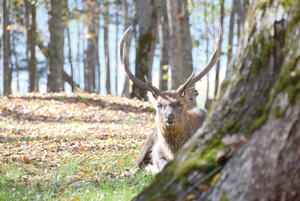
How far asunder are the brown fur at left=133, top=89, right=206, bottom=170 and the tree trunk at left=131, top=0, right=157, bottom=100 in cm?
847

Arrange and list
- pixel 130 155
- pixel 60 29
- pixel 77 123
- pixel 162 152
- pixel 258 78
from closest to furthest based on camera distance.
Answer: pixel 258 78 < pixel 162 152 < pixel 130 155 < pixel 77 123 < pixel 60 29

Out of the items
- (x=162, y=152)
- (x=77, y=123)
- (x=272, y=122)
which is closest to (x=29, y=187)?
(x=162, y=152)

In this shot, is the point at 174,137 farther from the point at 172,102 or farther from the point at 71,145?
the point at 71,145

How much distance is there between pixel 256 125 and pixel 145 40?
12.8 meters

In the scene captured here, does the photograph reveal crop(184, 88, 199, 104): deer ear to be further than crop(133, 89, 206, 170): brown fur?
Yes

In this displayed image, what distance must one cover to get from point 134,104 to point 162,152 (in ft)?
24.4

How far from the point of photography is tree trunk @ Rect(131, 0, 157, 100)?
14.5 metres

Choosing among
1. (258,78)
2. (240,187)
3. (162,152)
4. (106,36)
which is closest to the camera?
(240,187)

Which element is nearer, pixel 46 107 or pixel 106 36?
pixel 46 107

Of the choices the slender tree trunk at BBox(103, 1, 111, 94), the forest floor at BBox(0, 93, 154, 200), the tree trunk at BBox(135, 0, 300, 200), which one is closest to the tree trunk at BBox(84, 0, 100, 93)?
the slender tree trunk at BBox(103, 1, 111, 94)

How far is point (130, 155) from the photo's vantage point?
6.76m

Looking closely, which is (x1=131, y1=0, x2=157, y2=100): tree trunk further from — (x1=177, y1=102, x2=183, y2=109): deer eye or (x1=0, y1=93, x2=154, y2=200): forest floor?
(x1=177, y1=102, x2=183, y2=109): deer eye

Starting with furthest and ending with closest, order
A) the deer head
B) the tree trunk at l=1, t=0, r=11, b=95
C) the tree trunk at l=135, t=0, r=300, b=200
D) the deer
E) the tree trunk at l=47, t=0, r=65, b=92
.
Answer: the tree trunk at l=47, t=0, r=65, b=92 < the tree trunk at l=1, t=0, r=11, b=95 < the deer < the deer head < the tree trunk at l=135, t=0, r=300, b=200

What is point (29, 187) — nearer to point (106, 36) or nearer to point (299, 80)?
point (299, 80)
